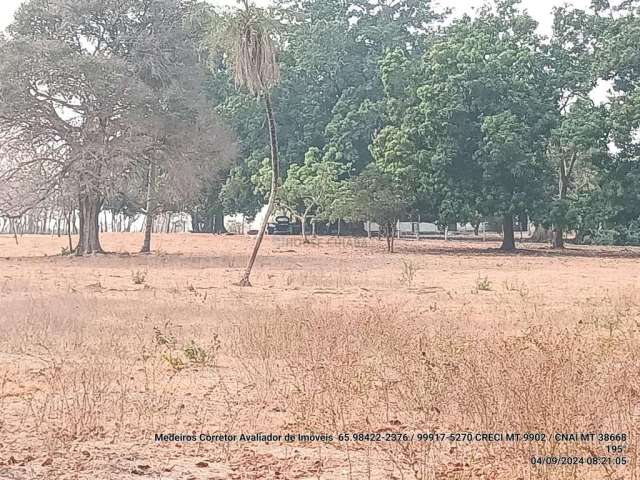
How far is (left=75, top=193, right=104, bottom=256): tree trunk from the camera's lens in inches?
1245

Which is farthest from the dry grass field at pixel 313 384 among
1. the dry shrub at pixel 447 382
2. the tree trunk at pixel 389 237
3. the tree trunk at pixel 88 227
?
the tree trunk at pixel 389 237

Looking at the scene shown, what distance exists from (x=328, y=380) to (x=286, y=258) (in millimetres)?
23315

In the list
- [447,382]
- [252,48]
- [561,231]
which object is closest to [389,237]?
[561,231]

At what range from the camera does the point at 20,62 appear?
26578 millimetres

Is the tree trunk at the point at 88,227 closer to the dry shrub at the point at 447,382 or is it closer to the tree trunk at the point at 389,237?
the tree trunk at the point at 389,237

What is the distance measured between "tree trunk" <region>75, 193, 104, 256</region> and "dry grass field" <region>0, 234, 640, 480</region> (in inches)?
659

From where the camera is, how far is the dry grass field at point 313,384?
5.44m

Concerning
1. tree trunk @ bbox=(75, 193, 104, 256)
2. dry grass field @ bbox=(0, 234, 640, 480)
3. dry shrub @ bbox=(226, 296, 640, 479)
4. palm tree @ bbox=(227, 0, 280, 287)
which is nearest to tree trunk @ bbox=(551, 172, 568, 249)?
tree trunk @ bbox=(75, 193, 104, 256)

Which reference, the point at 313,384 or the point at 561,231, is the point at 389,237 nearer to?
the point at 561,231

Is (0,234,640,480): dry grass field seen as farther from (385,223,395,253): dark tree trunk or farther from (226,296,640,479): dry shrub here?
(385,223,395,253): dark tree trunk

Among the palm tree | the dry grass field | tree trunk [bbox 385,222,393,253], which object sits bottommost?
the dry grass field

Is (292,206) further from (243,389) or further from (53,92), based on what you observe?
(243,389)

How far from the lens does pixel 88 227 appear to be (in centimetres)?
3192

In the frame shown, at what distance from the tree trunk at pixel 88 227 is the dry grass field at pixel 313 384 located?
54.9 feet
